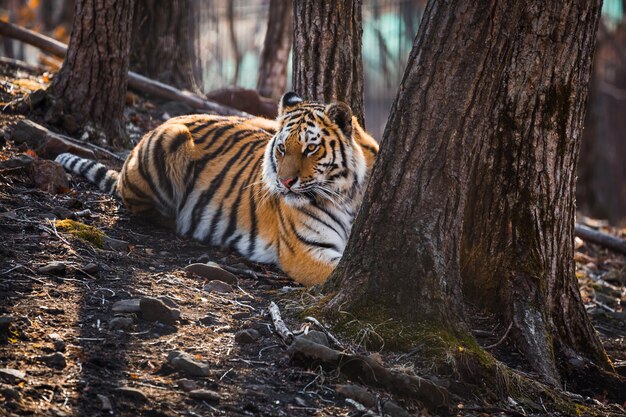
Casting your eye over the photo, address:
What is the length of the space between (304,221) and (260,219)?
50 centimetres

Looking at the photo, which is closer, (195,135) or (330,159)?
(330,159)

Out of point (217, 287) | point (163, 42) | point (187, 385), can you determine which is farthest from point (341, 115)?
point (163, 42)

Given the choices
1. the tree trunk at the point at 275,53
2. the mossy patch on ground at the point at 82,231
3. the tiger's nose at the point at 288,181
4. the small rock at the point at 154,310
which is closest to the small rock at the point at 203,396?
the small rock at the point at 154,310

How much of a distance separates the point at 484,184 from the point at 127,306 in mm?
1998

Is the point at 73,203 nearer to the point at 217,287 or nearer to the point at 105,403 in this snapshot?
the point at 217,287

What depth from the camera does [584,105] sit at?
174 inches

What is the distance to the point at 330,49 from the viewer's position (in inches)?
228

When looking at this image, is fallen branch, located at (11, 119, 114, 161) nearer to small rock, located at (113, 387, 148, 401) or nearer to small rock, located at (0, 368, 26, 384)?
small rock, located at (0, 368, 26, 384)

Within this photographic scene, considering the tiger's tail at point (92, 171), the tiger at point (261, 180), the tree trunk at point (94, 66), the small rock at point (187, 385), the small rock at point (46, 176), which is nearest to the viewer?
the small rock at point (187, 385)

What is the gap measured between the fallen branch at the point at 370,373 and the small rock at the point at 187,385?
488 millimetres

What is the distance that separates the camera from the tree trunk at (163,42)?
29.0 feet

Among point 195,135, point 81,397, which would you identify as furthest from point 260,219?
point 81,397

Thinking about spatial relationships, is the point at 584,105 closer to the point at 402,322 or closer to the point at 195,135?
the point at 402,322

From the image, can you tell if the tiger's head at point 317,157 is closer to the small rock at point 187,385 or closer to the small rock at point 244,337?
the small rock at point 244,337
